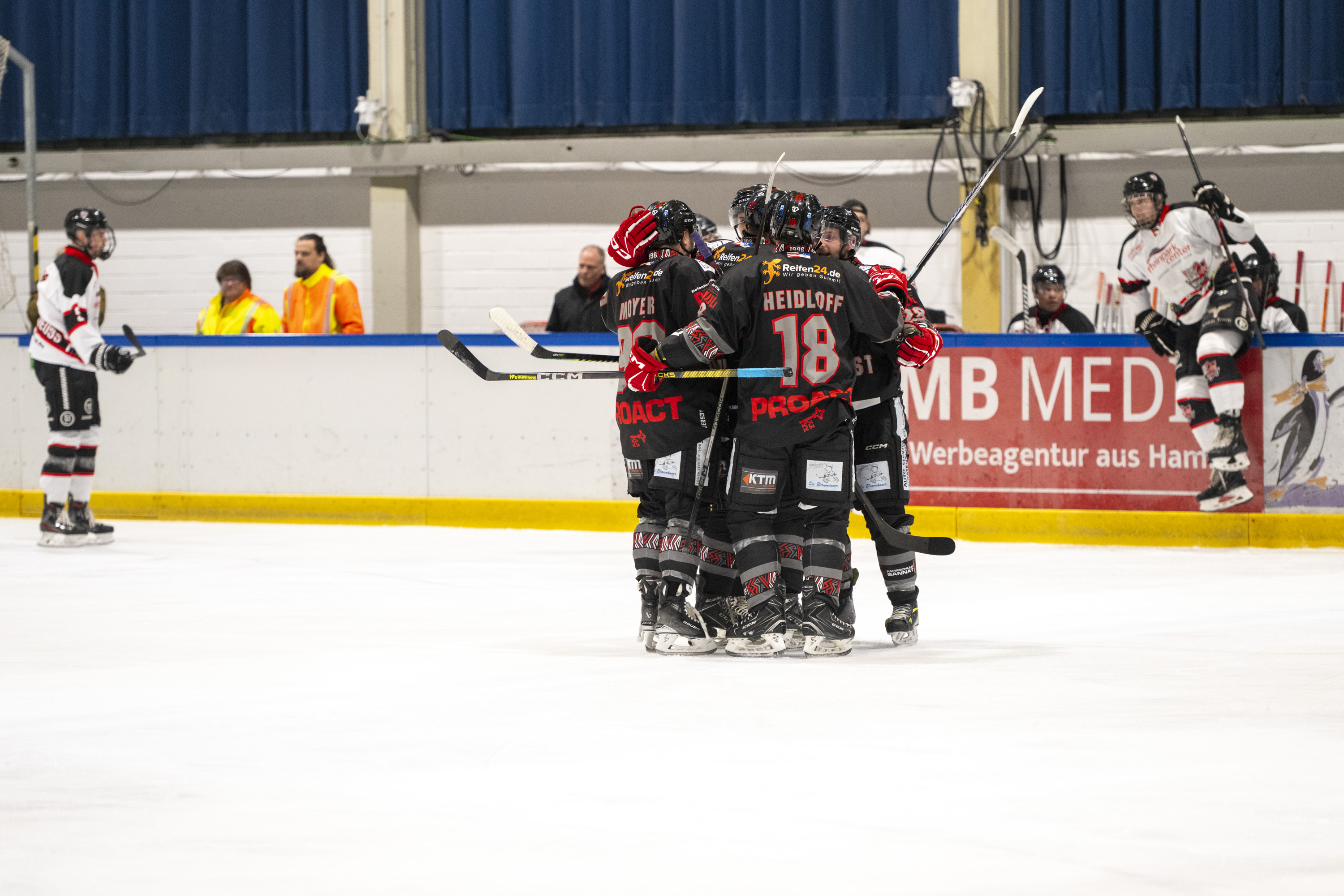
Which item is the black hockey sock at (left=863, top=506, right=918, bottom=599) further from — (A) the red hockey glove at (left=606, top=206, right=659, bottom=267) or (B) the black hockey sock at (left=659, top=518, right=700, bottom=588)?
(A) the red hockey glove at (left=606, top=206, right=659, bottom=267)

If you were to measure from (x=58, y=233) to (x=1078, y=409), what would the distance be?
8.90 metres

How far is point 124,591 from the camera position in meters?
6.39

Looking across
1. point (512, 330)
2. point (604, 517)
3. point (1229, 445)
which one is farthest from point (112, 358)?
point (1229, 445)

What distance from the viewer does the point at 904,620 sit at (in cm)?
505

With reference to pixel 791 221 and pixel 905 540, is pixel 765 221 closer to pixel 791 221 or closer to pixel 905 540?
Answer: pixel 791 221

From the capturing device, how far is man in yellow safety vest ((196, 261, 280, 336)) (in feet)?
30.5

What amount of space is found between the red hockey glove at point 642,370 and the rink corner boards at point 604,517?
338cm

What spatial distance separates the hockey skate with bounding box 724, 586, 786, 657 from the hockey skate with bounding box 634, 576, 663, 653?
0.26 meters

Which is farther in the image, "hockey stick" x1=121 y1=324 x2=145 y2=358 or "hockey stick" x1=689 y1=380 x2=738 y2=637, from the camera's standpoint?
"hockey stick" x1=121 y1=324 x2=145 y2=358

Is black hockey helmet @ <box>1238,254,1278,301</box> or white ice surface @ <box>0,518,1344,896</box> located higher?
black hockey helmet @ <box>1238,254,1278,301</box>

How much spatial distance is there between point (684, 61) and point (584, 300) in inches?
121

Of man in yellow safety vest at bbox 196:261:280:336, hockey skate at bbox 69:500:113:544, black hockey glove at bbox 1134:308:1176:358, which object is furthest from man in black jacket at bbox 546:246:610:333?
black hockey glove at bbox 1134:308:1176:358

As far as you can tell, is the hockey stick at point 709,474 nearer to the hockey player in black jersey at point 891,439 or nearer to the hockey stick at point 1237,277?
the hockey player in black jersey at point 891,439

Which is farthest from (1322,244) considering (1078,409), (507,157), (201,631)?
(201,631)
